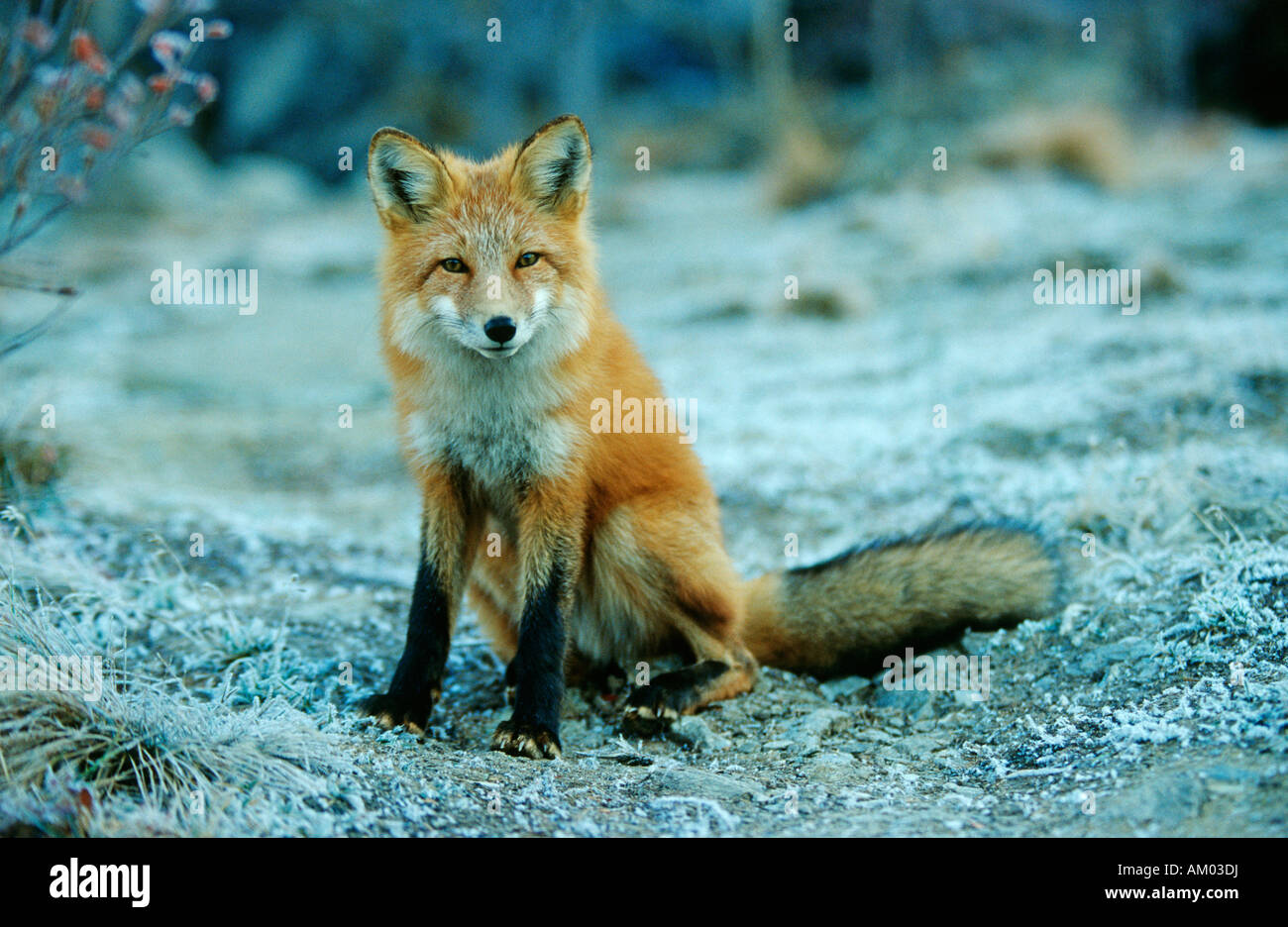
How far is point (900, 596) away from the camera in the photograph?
4254 millimetres

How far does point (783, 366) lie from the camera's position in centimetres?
943

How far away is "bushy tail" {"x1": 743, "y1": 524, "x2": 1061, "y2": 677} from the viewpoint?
426 centimetres

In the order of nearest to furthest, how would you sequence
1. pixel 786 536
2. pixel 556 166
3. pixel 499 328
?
pixel 499 328
pixel 556 166
pixel 786 536

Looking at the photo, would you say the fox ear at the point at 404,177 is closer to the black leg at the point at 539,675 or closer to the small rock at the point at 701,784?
the black leg at the point at 539,675

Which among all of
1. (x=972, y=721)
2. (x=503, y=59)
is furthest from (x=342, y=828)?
(x=503, y=59)

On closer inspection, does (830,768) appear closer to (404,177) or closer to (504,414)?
(504,414)

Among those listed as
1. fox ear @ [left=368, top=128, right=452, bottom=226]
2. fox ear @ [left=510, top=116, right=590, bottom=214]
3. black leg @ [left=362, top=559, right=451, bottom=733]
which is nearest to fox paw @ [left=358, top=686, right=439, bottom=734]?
black leg @ [left=362, top=559, right=451, bottom=733]

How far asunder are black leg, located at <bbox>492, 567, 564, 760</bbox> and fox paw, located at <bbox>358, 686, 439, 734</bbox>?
297mm

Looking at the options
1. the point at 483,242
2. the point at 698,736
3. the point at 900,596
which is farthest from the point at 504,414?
the point at 900,596

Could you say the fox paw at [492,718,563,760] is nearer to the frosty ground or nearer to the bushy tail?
the frosty ground

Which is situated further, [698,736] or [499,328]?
[698,736]

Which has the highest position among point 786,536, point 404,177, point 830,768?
point 404,177

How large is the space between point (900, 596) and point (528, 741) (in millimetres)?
1681

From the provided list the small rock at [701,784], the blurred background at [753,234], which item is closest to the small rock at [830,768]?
the small rock at [701,784]
